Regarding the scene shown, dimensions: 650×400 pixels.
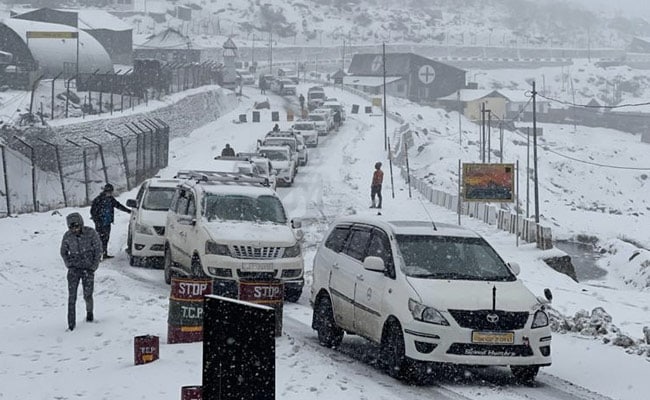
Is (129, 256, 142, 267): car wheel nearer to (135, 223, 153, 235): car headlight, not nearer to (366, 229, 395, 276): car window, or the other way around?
(135, 223, 153, 235): car headlight

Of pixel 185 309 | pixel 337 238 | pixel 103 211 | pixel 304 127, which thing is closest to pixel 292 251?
pixel 337 238

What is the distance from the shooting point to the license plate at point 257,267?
1630 centimetres

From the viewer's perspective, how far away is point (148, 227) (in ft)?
68.4

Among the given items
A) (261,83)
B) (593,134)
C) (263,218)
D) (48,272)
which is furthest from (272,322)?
(593,134)

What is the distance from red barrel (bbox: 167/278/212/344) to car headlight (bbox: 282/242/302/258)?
4.26 m

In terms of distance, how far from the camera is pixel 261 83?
110 meters

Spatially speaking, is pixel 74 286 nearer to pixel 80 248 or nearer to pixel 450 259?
pixel 80 248

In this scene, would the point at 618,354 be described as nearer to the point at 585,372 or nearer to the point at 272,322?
the point at 585,372

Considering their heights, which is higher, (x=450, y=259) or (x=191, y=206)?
(x=450, y=259)

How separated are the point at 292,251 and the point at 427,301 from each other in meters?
6.44

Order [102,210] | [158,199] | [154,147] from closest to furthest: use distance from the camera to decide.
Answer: [102,210] < [158,199] < [154,147]

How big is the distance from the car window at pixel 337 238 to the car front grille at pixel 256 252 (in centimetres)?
312

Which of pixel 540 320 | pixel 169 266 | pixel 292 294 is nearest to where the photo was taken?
pixel 540 320

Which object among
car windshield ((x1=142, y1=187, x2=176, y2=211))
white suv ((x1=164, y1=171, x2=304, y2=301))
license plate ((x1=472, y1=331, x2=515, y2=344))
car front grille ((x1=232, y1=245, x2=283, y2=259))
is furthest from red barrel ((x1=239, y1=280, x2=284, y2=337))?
car windshield ((x1=142, y1=187, x2=176, y2=211))
